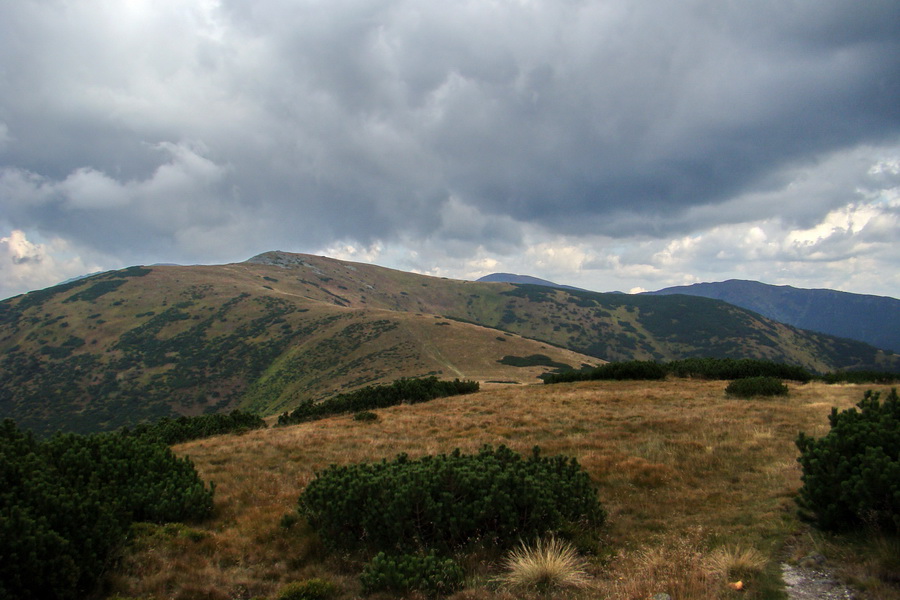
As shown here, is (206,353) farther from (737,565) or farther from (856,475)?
(856,475)

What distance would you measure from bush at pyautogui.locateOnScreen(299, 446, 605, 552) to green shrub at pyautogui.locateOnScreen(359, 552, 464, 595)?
2.86ft

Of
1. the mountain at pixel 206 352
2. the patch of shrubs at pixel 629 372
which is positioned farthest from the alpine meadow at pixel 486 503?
the mountain at pixel 206 352

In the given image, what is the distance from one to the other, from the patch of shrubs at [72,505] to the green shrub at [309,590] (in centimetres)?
256

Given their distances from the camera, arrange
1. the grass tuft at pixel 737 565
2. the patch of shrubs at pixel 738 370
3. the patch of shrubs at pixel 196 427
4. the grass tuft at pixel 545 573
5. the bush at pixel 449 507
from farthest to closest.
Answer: the patch of shrubs at pixel 738 370 < the patch of shrubs at pixel 196 427 < the bush at pixel 449 507 < the grass tuft at pixel 545 573 < the grass tuft at pixel 737 565

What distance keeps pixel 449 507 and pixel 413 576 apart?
4.65ft

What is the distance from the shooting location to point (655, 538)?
698 centimetres

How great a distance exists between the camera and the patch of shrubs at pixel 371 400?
25.3 meters

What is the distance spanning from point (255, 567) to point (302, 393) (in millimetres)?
89242

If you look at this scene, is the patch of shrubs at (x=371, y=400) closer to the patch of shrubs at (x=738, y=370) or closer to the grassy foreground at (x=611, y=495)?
the grassy foreground at (x=611, y=495)

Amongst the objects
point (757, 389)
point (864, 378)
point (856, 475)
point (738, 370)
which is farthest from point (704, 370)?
point (856, 475)

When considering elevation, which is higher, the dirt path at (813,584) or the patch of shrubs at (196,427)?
the dirt path at (813,584)

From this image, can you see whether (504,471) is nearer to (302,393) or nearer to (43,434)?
(302,393)

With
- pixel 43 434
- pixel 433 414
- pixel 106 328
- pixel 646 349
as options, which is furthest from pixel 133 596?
pixel 646 349

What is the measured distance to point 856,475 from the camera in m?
5.82
